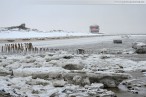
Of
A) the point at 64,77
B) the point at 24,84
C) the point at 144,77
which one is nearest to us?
the point at 24,84

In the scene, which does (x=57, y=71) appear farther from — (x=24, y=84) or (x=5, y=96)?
(x=5, y=96)

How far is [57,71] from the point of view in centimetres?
1424

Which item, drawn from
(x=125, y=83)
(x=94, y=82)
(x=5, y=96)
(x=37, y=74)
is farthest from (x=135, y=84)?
(x=5, y=96)

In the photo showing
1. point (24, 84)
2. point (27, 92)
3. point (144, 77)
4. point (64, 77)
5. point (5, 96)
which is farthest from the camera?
point (144, 77)

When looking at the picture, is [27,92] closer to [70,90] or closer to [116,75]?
[70,90]

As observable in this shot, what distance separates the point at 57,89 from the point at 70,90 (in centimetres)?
51

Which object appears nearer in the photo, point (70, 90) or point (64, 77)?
point (70, 90)

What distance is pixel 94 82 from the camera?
13.4 meters

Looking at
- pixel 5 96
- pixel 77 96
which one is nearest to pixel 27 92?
pixel 5 96

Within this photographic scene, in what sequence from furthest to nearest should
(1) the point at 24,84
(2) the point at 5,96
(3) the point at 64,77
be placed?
(3) the point at 64,77 < (1) the point at 24,84 < (2) the point at 5,96

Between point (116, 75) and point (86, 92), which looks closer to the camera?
point (86, 92)

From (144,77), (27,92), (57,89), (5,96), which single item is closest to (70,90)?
(57,89)

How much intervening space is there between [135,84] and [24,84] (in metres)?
4.74

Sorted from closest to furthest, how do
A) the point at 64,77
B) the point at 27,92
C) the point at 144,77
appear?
the point at 27,92, the point at 64,77, the point at 144,77
